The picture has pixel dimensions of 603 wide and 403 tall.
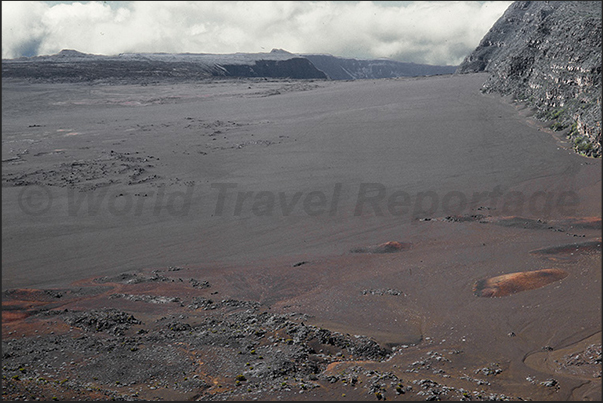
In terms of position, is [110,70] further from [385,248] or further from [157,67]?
[385,248]

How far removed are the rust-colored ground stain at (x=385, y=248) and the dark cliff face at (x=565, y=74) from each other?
12.8 meters

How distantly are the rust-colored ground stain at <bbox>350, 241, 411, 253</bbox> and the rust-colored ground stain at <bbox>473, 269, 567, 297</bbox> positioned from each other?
3.28m

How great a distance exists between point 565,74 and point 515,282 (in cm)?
2163

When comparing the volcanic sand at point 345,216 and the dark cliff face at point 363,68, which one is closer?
the volcanic sand at point 345,216

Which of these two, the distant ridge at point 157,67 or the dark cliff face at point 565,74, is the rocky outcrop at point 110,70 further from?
the dark cliff face at point 565,74

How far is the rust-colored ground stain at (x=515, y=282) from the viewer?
11.4m

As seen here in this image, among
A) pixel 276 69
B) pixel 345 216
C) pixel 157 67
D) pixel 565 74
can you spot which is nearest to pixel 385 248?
pixel 345 216

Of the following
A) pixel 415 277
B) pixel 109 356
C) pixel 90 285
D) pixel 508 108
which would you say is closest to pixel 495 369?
pixel 415 277

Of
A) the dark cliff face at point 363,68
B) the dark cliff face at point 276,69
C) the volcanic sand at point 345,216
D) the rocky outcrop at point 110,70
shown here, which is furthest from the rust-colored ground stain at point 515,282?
the dark cliff face at point 363,68

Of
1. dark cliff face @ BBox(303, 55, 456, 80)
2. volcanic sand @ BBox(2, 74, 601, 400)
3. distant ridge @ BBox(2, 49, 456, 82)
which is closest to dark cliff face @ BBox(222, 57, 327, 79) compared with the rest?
distant ridge @ BBox(2, 49, 456, 82)

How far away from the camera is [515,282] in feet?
38.3

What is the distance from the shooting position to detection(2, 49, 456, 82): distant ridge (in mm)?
57500

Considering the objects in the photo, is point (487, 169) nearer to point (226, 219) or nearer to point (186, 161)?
point (226, 219)

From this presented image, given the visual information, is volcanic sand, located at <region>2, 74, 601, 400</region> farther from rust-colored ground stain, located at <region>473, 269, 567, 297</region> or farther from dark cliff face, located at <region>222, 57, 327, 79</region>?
dark cliff face, located at <region>222, 57, 327, 79</region>
